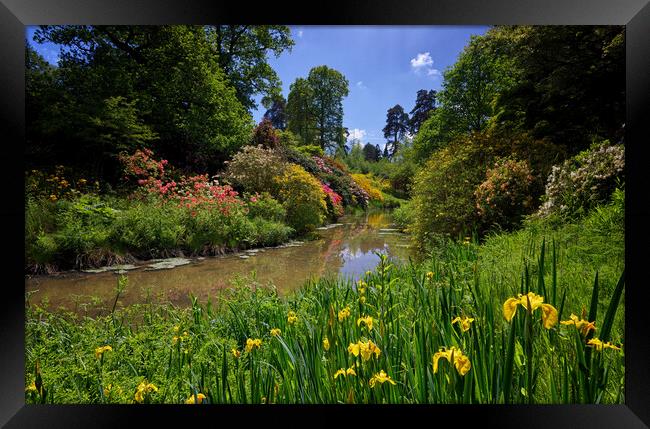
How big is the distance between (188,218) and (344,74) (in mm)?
2874

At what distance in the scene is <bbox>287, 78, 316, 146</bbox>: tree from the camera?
292 centimetres

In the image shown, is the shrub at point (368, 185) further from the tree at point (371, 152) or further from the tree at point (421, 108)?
the tree at point (421, 108)

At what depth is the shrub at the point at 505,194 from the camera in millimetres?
3399

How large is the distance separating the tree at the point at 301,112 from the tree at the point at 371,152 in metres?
0.56

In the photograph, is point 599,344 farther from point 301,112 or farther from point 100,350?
point 301,112

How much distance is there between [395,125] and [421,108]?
10.2 inches

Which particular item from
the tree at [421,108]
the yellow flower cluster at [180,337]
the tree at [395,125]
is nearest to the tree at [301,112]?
the tree at [395,125]

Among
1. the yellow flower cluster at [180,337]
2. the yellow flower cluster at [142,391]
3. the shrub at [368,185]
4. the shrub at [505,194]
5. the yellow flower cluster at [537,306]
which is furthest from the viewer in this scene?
the shrub at [368,185]

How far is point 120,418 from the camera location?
66.9 inches

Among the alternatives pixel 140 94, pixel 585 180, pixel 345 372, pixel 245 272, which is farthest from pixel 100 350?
pixel 585 180

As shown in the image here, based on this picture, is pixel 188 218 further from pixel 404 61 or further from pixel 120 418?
pixel 404 61

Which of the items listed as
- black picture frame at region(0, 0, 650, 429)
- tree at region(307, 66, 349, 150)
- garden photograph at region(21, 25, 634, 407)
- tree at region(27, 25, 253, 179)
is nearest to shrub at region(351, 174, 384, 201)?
garden photograph at region(21, 25, 634, 407)

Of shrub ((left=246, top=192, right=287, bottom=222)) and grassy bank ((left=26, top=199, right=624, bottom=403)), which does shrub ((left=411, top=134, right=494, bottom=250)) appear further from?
shrub ((left=246, top=192, right=287, bottom=222))

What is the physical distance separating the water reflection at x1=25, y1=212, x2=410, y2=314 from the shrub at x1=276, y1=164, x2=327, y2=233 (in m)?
0.41
